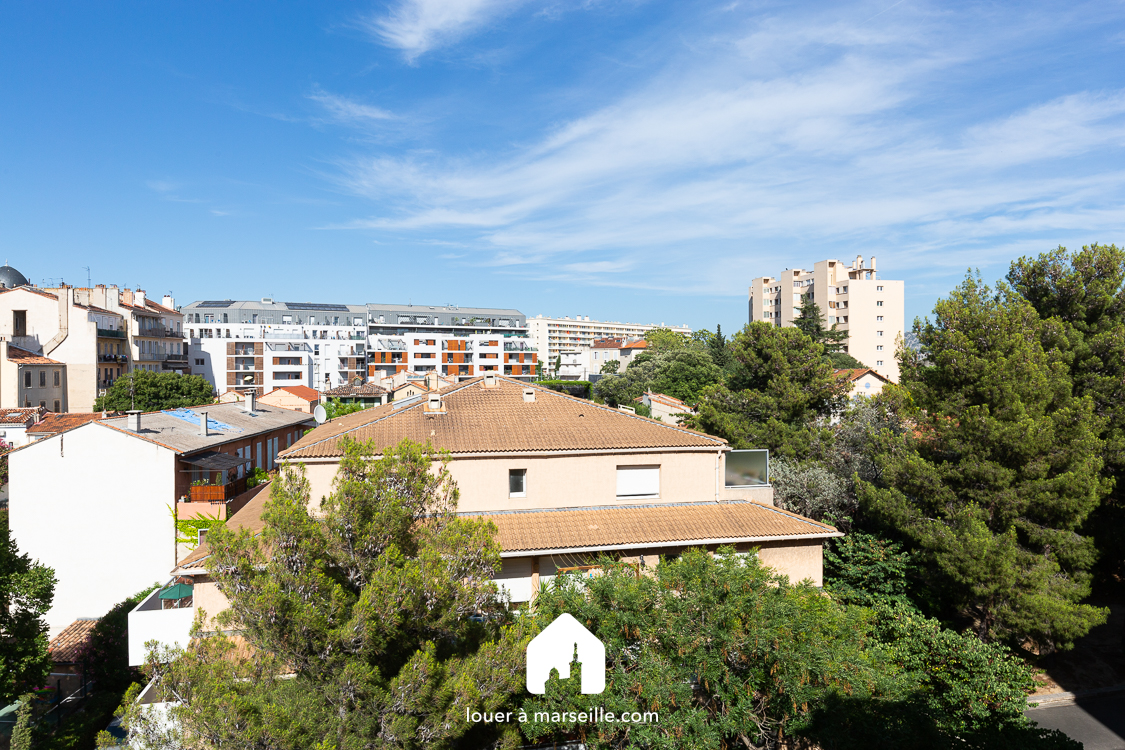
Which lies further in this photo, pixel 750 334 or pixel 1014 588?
pixel 750 334

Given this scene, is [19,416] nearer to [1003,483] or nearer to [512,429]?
[512,429]

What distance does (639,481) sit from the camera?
18.9 m

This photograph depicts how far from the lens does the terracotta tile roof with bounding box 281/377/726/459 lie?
18.1 meters

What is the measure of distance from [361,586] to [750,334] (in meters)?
26.4

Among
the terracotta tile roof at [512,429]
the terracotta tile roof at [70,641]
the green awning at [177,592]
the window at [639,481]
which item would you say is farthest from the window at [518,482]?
the terracotta tile roof at [70,641]

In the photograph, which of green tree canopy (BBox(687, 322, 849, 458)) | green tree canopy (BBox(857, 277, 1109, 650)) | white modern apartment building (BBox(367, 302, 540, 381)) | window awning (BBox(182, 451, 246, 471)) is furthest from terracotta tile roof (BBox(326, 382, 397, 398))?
green tree canopy (BBox(857, 277, 1109, 650))

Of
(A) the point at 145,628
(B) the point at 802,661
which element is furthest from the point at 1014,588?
(A) the point at 145,628

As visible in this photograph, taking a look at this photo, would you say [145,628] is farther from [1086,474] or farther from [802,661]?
[1086,474]

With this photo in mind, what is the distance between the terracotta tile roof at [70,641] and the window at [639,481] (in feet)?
62.5

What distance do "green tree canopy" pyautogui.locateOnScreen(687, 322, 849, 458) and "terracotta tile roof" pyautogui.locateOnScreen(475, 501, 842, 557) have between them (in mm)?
10340

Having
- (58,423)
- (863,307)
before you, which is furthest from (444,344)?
(58,423)

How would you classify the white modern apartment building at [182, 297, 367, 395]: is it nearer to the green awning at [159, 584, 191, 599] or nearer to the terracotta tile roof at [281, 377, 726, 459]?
the terracotta tile roof at [281, 377, 726, 459]

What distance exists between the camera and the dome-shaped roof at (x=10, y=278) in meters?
73.1

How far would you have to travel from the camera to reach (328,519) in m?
9.04
